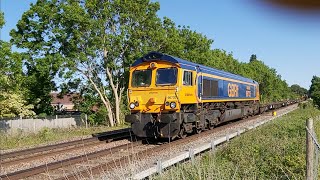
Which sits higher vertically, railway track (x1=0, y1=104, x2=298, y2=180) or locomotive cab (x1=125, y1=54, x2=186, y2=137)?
locomotive cab (x1=125, y1=54, x2=186, y2=137)

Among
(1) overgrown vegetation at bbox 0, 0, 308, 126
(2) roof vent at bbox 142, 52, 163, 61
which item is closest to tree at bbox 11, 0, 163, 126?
(1) overgrown vegetation at bbox 0, 0, 308, 126

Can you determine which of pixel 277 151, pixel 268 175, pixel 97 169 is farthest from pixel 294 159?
pixel 97 169

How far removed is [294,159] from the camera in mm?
8117

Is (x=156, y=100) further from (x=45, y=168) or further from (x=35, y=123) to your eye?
(x=35, y=123)

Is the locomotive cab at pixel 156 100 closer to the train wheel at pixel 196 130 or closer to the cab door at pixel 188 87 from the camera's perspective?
the cab door at pixel 188 87

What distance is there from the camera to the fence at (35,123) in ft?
82.9

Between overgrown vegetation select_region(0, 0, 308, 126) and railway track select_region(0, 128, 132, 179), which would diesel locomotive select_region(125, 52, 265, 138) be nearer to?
railway track select_region(0, 128, 132, 179)

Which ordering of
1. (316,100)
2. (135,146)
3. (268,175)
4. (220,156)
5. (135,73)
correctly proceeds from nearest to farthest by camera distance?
(268,175), (220,156), (135,146), (135,73), (316,100)

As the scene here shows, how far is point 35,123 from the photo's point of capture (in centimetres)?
2783

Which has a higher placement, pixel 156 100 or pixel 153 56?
pixel 153 56

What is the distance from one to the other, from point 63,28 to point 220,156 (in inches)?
807

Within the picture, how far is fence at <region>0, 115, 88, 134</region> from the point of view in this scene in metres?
25.3

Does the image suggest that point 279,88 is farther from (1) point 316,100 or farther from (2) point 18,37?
(2) point 18,37

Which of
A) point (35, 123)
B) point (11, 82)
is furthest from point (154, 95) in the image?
point (35, 123)
